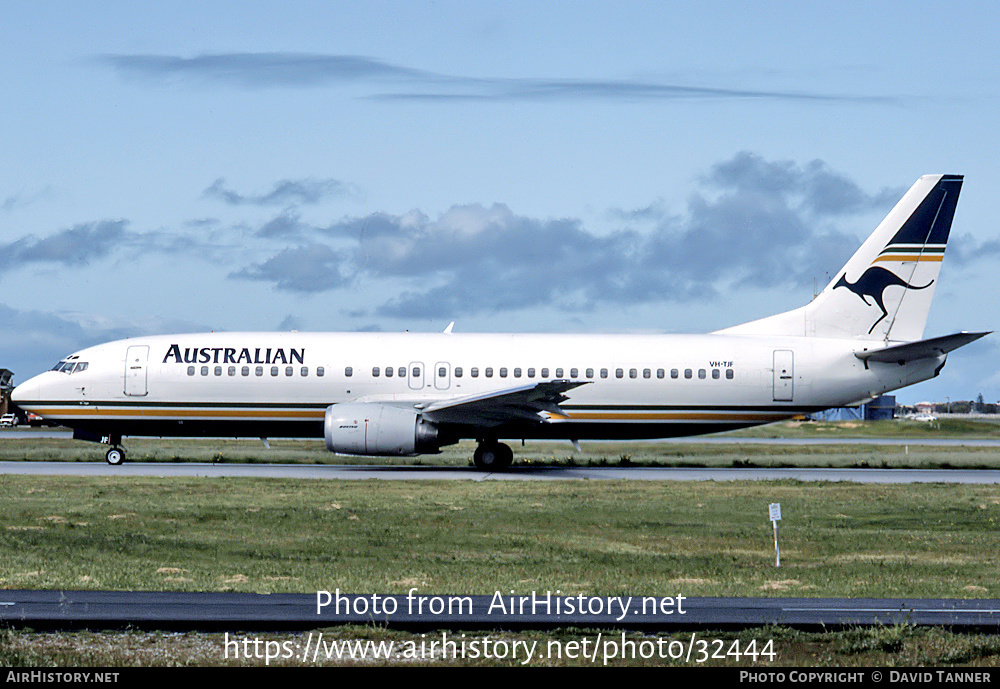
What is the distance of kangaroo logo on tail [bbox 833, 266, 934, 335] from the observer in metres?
36.3

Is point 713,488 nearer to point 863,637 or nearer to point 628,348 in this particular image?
point 628,348

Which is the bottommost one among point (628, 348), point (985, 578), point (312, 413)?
point (985, 578)

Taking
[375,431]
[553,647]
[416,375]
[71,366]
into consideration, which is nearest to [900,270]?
[416,375]

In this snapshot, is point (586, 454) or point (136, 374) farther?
point (586, 454)

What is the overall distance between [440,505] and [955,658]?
15.1 meters

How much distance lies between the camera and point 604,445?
50.3 m

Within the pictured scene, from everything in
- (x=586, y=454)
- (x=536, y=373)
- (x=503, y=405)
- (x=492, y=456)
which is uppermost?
(x=536, y=373)

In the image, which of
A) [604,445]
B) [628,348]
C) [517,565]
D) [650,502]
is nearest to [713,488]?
[650,502]

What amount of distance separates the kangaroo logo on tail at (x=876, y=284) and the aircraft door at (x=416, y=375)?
47.8 ft

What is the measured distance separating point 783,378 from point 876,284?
14.8 ft

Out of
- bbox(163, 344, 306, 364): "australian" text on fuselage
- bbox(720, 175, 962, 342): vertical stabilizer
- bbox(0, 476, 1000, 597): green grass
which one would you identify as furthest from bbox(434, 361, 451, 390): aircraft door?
bbox(720, 175, 962, 342): vertical stabilizer

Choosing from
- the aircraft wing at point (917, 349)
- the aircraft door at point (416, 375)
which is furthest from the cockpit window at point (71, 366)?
the aircraft wing at point (917, 349)

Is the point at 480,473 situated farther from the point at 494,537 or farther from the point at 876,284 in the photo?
the point at 876,284

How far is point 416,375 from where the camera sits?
35.2 m
